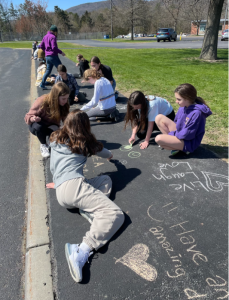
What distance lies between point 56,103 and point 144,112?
1.41 metres

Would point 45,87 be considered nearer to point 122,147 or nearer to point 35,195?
point 122,147

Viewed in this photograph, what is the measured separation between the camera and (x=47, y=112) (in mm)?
3689

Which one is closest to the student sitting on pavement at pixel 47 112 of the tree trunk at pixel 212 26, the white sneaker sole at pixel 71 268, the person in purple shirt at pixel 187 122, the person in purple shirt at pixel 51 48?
the person in purple shirt at pixel 187 122

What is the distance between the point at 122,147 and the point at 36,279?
2.48 metres

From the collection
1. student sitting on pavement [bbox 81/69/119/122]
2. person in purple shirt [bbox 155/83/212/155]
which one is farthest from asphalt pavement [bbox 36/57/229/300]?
student sitting on pavement [bbox 81/69/119/122]

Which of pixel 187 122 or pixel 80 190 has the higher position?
pixel 187 122

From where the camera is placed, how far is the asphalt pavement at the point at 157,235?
1.80 meters

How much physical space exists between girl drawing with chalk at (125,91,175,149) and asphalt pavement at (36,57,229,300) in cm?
63

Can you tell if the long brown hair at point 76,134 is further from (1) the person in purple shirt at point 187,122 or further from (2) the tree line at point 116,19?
(2) the tree line at point 116,19

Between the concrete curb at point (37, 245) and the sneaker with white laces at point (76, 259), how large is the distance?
0.66 ft

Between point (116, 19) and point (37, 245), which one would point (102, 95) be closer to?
point (37, 245)

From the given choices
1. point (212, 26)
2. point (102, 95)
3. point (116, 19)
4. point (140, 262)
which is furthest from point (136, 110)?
point (116, 19)

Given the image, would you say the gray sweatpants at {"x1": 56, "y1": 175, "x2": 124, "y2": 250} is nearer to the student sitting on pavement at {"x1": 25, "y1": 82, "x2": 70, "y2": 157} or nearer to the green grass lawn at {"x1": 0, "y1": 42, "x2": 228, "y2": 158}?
the student sitting on pavement at {"x1": 25, "y1": 82, "x2": 70, "y2": 157}

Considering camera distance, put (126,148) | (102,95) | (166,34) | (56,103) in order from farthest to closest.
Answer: (166,34)
(102,95)
(126,148)
(56,103)
